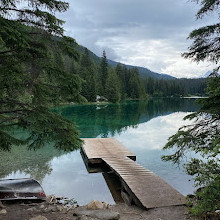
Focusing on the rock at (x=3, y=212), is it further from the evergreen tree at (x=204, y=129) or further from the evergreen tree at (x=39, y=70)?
the evergreen tree at (x=204, y=129)

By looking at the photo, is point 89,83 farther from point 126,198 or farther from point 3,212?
point 3,212

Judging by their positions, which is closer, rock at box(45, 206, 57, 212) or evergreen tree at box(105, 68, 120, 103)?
rock at box(45, 206, 57, 212)

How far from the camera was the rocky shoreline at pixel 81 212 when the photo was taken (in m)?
5.81

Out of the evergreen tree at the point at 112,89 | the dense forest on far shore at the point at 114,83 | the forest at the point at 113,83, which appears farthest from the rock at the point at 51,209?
the evergreen tree at the point at 112,89

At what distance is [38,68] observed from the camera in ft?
Result: 16.9

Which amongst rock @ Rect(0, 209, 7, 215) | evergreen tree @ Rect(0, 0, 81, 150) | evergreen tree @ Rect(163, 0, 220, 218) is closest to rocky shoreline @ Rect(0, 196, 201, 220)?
rock @ Rect(0, 209, 7, 215)

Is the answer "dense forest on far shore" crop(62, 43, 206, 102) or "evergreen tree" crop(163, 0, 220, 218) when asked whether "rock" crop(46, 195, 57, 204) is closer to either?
"evergreen tree" crop(163, 0, 220, 218)

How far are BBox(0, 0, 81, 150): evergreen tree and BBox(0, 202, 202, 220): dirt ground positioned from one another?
2.12 m

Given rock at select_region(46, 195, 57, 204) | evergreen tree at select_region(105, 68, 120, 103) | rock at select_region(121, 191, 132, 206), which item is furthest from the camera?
evergreen tree at select_region(105, 68, 120, 103)

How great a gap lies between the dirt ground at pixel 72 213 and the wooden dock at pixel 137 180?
24cm

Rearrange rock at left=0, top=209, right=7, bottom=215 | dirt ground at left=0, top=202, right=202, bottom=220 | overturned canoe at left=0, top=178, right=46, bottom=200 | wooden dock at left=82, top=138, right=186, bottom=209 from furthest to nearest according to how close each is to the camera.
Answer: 1. overturned canoe at left=0, top=178, right=46, bottom=200
2. wooden dock at left=82, top=138, right=186, bottom=209
3. rock at left=0, top=209, right=7, bottom=215
4. dirt ground at left=0, top=202, right=202, bottom=220

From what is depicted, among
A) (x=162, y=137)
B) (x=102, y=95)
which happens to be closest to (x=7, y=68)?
(x=162, y=137)

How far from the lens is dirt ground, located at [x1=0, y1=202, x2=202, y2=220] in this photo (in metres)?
5.80

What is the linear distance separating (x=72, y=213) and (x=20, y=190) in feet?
6.90
